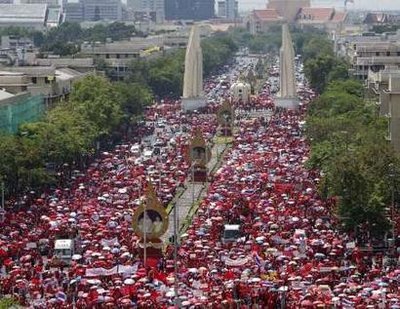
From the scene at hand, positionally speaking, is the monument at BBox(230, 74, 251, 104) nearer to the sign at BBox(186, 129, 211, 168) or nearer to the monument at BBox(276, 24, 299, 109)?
the monument at BBox(276, 24, 299, 109)

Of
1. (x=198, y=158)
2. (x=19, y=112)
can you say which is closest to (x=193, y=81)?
(x=19, y=112)

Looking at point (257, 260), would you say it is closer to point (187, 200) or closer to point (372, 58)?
point (187, 200)

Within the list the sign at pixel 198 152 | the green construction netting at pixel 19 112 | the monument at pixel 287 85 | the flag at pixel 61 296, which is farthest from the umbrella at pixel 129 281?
the monument at pixel 287 85

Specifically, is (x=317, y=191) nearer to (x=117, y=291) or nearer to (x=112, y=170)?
(x=112, y=170)

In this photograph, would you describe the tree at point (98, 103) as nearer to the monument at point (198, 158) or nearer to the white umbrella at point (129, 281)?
the monument at point (198, 158)

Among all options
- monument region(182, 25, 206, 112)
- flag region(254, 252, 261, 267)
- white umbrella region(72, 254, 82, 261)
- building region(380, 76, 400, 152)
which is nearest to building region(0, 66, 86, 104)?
monument region(182, 25, 206, 112)

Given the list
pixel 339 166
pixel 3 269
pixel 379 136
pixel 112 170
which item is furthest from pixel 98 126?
pixel 3 269
